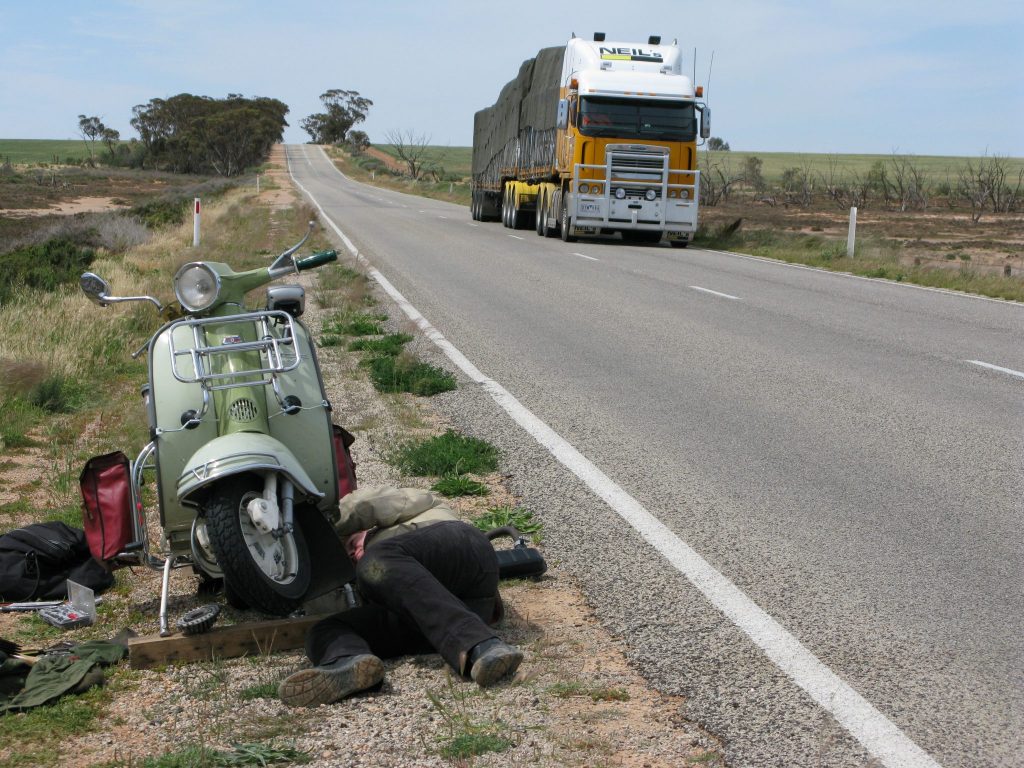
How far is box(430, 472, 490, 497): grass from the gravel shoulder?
5.30ft

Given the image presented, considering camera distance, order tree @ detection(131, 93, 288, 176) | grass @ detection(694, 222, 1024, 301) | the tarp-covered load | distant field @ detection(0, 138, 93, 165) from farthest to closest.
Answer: distant field @ detection(0, 138, 93, 165) < tree @ detection(131, 93, 288, 176) < the tarp-covered load < grass @ detection(694, 222, 1024, 301)

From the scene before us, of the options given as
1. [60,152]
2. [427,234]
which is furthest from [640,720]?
[60,152]

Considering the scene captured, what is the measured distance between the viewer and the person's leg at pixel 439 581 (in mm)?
3875

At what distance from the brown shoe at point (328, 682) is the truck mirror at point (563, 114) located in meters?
23.0

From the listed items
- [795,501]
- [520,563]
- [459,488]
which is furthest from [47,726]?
[795,501]

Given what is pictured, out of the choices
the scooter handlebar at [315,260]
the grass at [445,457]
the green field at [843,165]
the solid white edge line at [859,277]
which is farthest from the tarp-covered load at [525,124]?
the green field at [843,165]

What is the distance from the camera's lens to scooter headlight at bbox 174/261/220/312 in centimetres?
466

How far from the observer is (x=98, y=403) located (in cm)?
956

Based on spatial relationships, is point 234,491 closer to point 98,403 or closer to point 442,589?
point 442,589

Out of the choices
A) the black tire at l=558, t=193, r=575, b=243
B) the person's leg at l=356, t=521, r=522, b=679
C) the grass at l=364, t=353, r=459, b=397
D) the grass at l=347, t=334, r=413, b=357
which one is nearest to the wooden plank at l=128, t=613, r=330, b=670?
the person's leg at l=356, t=521, r=522, b=679

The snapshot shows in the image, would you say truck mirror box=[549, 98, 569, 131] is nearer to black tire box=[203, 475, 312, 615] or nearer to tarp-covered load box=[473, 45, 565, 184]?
tarp-covered load box=[473, 45, 565, 184]

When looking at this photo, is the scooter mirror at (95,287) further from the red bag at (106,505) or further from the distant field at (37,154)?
the distant field at (37,154)

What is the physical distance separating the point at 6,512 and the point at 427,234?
76.8ft

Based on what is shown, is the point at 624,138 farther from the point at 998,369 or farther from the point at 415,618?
the point at 415,618
